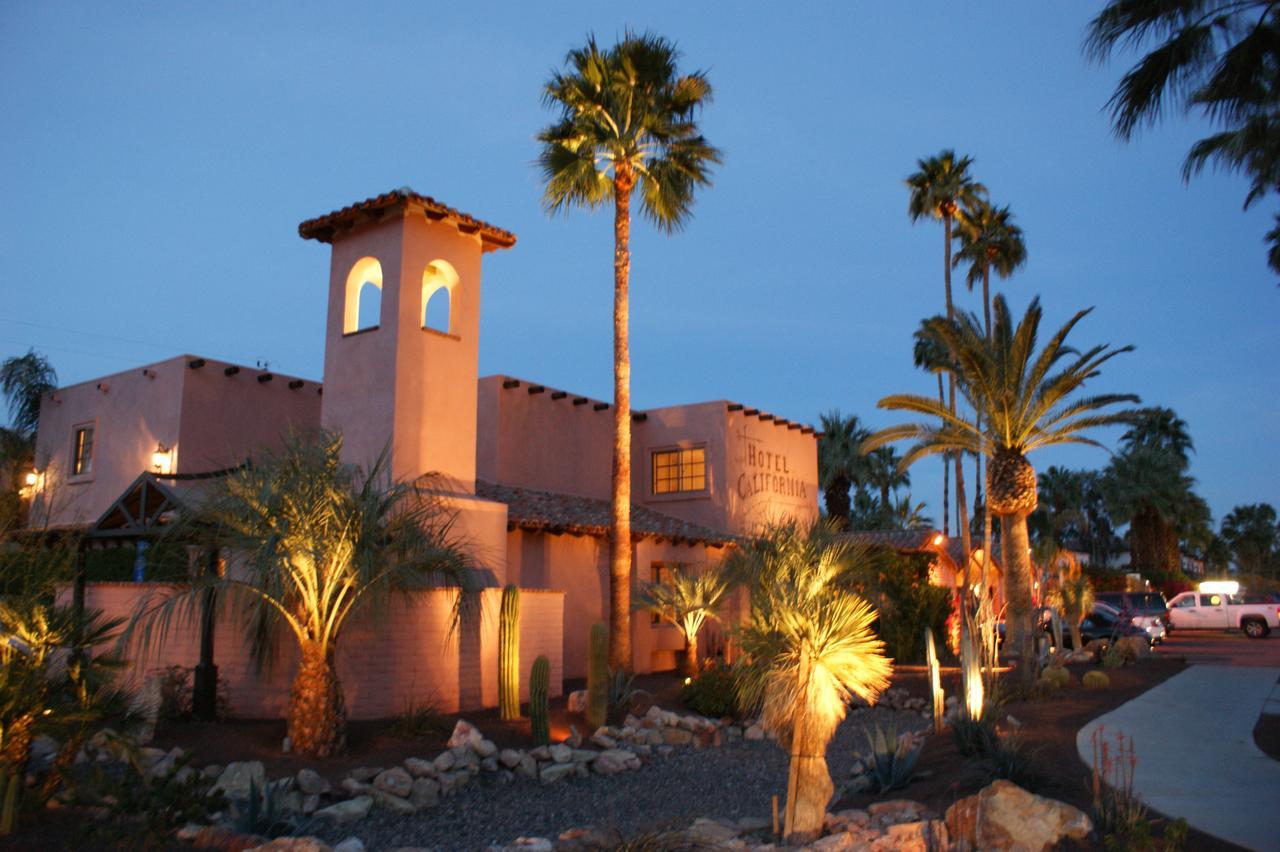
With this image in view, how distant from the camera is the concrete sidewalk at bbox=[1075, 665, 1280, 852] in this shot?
8.00m

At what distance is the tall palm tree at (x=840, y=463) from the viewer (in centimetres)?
3769

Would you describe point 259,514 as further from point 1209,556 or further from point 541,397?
point 1209,556

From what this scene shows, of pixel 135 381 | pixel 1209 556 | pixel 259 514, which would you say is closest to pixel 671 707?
pixel 259 514

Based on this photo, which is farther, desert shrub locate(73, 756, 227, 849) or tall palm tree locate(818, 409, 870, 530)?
tall palm tree locate(818, 409, 870, 530)

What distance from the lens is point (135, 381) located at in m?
24.0

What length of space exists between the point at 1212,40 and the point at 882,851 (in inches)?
418

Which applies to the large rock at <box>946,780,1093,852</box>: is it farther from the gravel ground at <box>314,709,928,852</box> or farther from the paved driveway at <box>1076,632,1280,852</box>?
the gravel ground at <box>314,709,928,852</box>

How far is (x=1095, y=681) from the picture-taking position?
55.4 ft

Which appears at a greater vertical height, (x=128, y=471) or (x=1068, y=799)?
(x=128, y=471)

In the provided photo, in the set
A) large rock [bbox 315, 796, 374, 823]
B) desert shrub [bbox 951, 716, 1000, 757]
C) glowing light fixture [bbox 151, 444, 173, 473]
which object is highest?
glowing light fixture [bbox 151, 444, 173, 473]

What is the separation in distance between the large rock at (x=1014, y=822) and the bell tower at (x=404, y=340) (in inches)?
421

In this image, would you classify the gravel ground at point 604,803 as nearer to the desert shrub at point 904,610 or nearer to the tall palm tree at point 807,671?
the tall palm tree at point 807,671

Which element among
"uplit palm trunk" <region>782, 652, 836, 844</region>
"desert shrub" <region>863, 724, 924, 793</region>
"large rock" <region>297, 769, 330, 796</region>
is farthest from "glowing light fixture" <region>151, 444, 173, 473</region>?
"uplit palm trunk" <region>782, 652, 836, 844</region>

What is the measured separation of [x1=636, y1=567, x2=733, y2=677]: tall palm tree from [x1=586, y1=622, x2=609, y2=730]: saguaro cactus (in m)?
4.55
